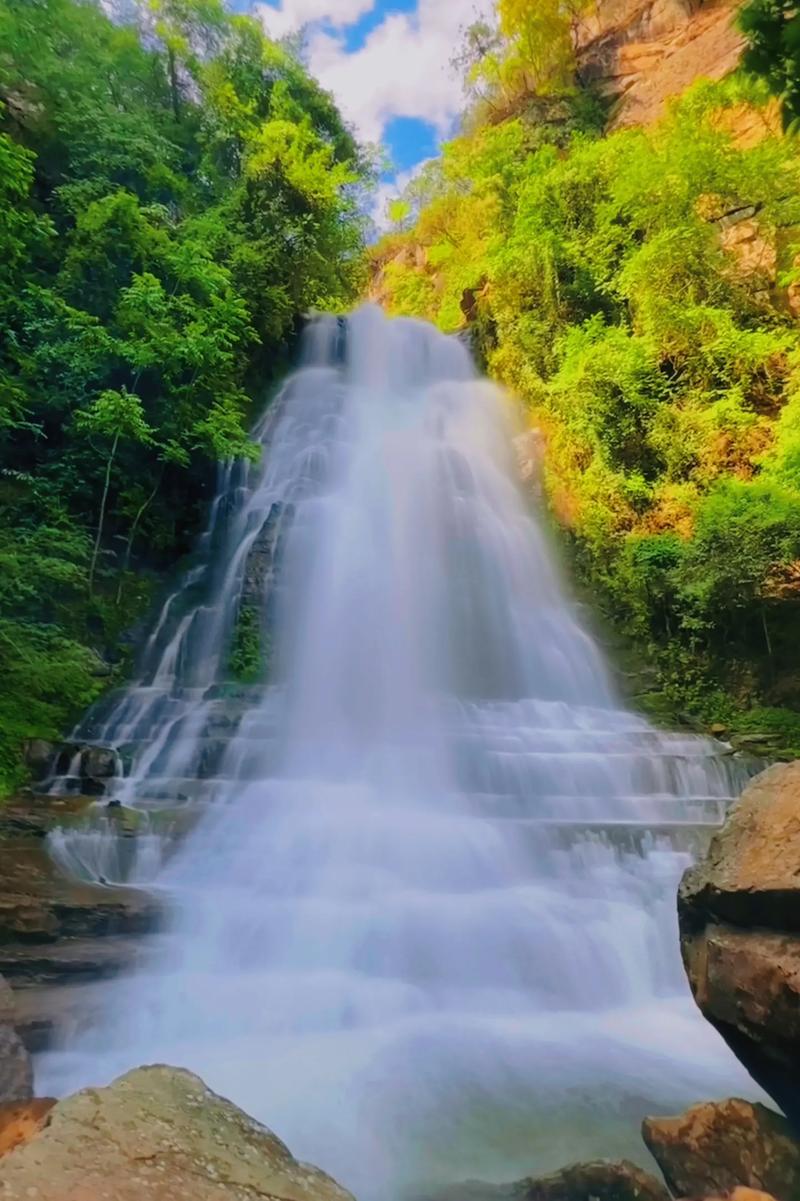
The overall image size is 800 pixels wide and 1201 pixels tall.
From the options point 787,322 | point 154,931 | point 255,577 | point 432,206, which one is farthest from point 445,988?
point 432,206

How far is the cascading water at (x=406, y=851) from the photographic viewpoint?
4156 mm

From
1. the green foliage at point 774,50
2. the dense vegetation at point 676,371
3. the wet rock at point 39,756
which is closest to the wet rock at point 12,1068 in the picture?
the wet rock at point 39,756

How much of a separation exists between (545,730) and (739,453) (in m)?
7.14

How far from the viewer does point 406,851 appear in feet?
22.2

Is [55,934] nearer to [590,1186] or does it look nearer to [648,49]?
[590,1186]

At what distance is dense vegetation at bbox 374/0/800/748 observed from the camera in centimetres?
1213

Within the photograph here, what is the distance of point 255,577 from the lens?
1250 cm

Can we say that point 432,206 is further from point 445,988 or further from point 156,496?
point 445,988

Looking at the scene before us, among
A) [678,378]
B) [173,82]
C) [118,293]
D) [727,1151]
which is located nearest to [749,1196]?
[727,1151]

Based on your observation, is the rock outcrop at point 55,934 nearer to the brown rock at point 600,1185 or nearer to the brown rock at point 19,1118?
the brown rock at point 19,1118

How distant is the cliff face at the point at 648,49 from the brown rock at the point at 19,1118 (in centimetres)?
2498

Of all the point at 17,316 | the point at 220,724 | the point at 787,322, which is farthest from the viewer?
the point at 787,322

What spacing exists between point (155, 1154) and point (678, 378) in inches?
601

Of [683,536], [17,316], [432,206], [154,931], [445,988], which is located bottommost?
[445,988]
